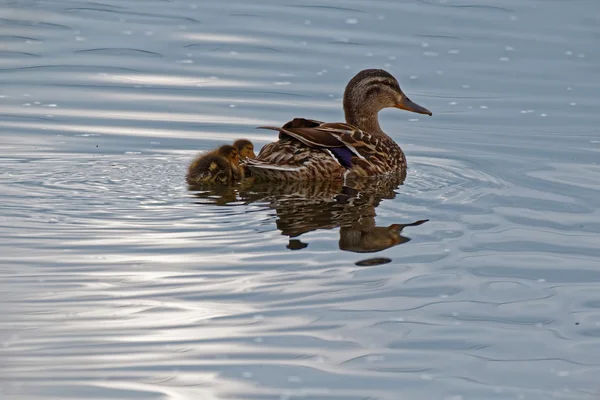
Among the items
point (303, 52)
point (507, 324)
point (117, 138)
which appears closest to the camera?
point (507, 324)

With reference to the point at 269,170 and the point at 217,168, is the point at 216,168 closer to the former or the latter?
the point at 217,168

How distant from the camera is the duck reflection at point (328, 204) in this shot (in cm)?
769

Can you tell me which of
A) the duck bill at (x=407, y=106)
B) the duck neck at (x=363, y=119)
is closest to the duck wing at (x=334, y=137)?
the duck neck at (x=363, y=119)

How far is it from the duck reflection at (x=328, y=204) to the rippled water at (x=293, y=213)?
0.03 m

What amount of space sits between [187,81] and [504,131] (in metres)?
3.15

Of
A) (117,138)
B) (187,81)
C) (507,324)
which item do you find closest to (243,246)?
(507,324)

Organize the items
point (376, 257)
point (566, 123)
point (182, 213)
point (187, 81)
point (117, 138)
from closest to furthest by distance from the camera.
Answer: point (376, 257)
point (182, 213)
point (117, 138)
point (566, 123)
point (187, 81)

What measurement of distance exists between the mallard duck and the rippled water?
0.15 m

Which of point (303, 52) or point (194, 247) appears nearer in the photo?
point (194, 247)

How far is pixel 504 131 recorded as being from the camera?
11.2 metres

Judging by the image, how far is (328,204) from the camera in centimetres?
873

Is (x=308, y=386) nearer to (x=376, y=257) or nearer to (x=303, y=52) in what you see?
(x=376, y=257)

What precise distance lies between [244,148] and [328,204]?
1.19 meters

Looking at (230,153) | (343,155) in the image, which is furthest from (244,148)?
(343,155)
